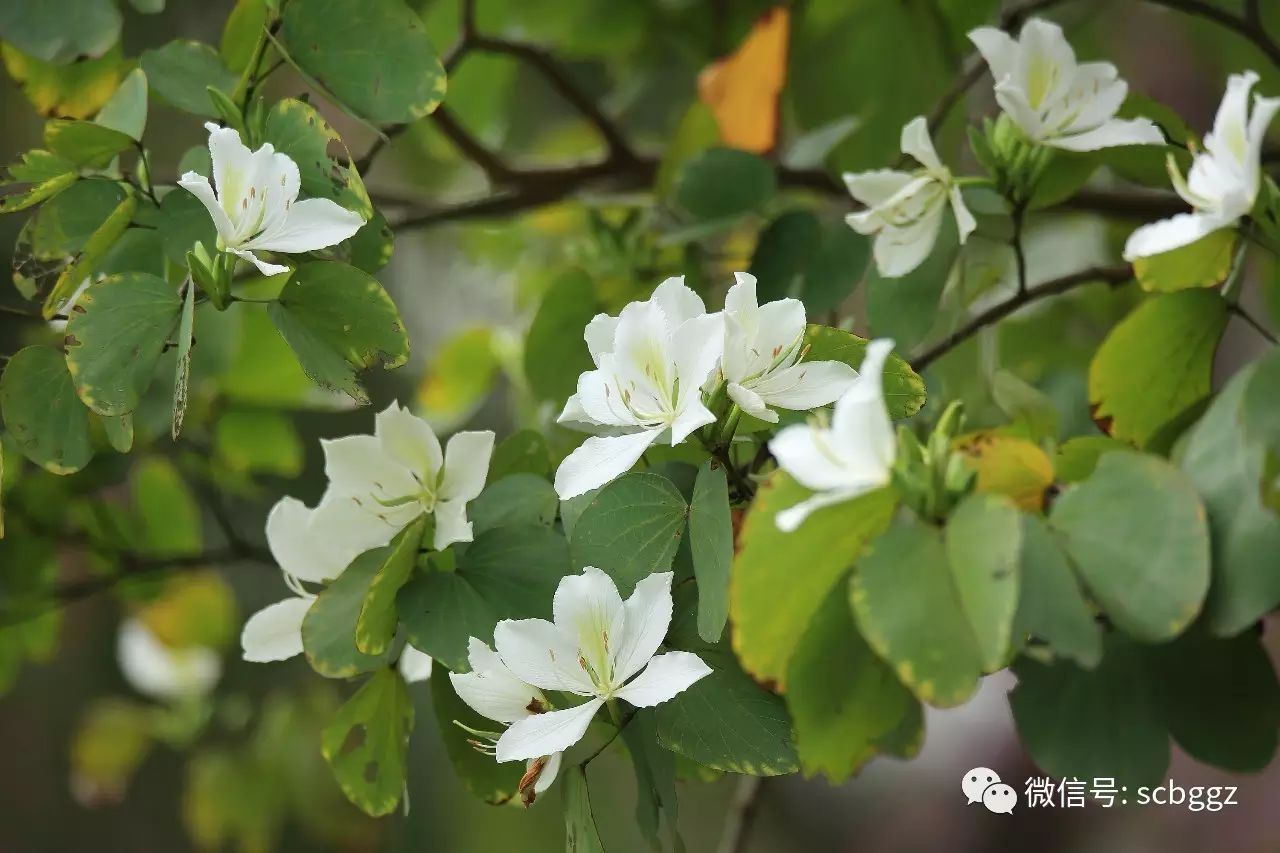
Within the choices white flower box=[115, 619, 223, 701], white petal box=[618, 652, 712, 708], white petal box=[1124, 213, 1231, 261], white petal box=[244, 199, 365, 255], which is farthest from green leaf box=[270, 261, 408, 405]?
white flower box=[115, 619, 223, 701]

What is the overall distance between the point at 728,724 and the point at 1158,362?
0.61ft

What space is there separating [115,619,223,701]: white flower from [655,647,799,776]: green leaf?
0.68 metres

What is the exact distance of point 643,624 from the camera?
32 cm

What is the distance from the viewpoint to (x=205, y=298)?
37 cm

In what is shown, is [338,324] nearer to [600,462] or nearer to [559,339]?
[600,462]

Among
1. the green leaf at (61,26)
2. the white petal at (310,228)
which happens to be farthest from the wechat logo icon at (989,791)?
the green leaf at (61,26)

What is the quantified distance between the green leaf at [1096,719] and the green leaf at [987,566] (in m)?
0.10

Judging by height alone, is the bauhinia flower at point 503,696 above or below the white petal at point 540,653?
below

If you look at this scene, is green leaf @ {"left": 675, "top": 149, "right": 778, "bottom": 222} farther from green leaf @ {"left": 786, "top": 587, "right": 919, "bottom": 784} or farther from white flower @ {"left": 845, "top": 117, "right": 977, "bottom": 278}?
green leaf @ {"left": 786, "top": 587, "right": 919, "bottom": 784}

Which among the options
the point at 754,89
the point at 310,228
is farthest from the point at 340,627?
the point at 754,89

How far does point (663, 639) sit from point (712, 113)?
36cm

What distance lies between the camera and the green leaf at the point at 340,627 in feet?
1.15

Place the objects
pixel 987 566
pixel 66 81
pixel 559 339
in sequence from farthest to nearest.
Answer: pixel 559 339 < pixel 66 81 < pixel 987 566

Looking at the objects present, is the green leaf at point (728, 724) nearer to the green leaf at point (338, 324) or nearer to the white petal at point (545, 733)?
the white petal at point (545, 733)
